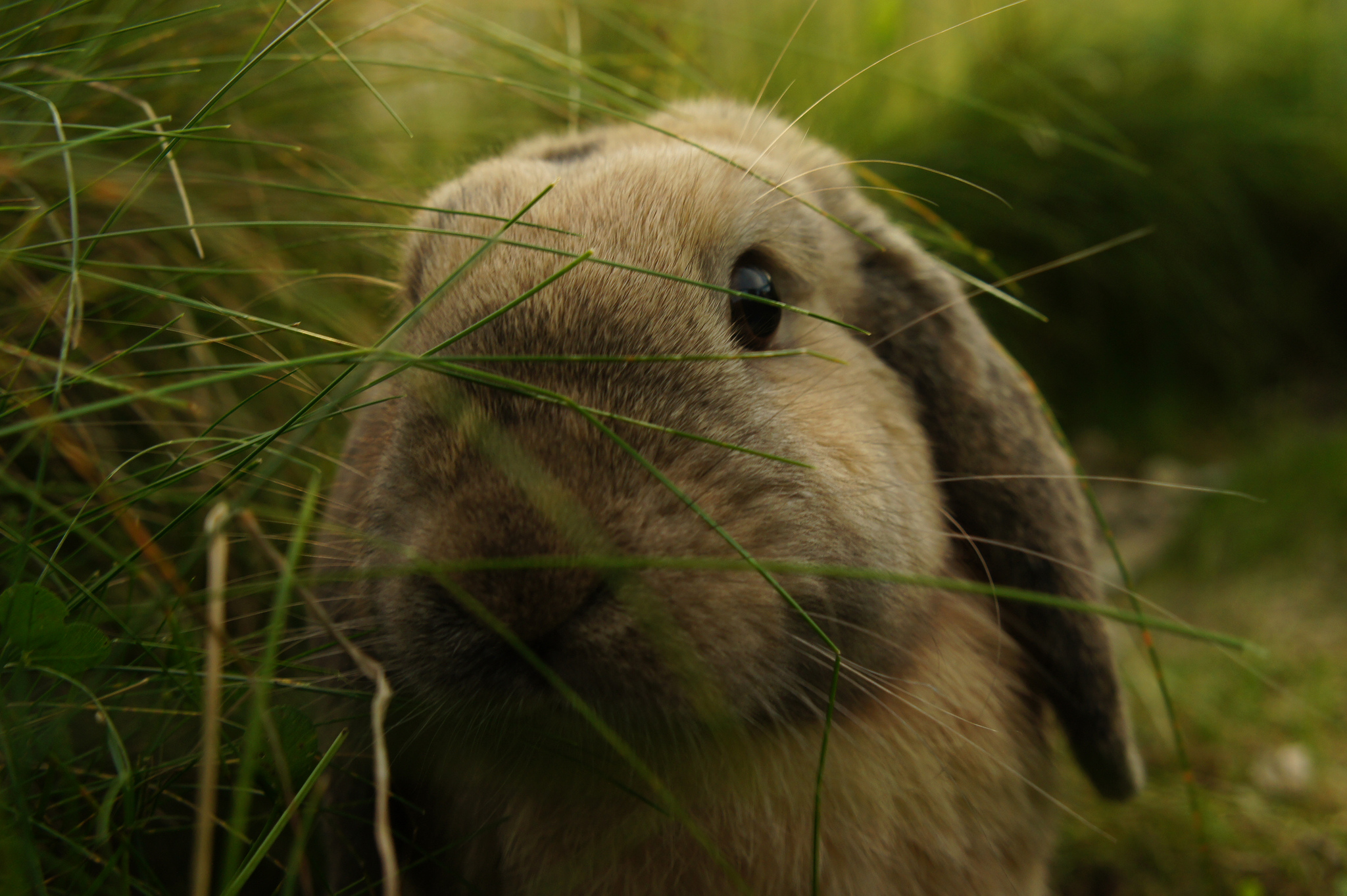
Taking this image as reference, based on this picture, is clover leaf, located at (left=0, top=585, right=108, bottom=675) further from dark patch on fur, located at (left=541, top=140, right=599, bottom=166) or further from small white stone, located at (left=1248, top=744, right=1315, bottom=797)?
small white stone, located at (left=1248, top=744, right=1315, bottom=797)

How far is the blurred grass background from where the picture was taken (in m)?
1.58

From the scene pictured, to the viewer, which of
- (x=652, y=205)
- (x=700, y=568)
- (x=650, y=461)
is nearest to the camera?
(x=700, y=568)

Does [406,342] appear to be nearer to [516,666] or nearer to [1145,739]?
[516,666]

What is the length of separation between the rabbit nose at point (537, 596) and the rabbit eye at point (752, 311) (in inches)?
27.4

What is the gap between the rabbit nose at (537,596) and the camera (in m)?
1.32

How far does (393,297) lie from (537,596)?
113 cm

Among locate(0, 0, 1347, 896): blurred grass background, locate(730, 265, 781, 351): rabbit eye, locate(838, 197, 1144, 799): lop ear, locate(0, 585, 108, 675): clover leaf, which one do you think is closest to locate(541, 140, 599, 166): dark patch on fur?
locate(0, 0, 1347, 896): blurred grass background

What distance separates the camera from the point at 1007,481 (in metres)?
2.17

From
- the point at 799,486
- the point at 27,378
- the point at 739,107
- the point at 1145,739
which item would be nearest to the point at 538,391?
the point at 799,486

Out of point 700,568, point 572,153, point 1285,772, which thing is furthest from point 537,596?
point 1285,772

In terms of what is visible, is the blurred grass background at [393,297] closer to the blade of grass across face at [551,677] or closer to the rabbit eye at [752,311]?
the blade of grass across face at [551,677]

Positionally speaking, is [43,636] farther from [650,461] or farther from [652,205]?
[652,205]

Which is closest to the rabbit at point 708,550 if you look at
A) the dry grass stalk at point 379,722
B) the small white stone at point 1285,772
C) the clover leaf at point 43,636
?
the dry grass stalk at point 379,722

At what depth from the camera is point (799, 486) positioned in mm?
1648
